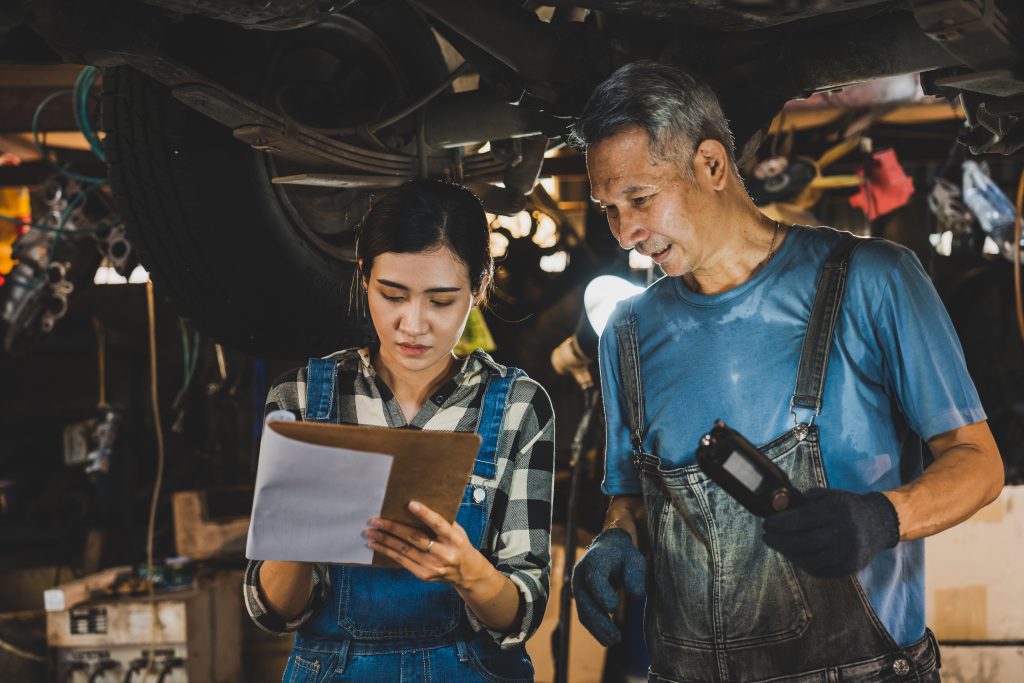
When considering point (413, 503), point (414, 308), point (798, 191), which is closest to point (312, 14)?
point (414, 308)

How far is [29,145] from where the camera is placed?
4.92 m

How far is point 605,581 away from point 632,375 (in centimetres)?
37

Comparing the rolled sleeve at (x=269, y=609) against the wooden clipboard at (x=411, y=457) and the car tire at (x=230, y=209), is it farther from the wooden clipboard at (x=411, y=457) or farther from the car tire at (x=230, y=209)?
the car tire at (x=230, y=209)

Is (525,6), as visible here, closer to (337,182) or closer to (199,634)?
(337,182)

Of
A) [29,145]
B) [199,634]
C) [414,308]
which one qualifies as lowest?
[199,634]

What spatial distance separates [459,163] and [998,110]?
1.37 meters

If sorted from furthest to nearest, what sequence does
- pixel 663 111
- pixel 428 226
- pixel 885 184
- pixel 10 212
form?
pixel 10 212 → pixel 885 184 → pixel 428 226 → pixel 663 111

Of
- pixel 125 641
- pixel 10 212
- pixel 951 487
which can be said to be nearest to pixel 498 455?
pixel 951 487

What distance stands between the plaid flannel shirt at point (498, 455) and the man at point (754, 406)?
10 cm

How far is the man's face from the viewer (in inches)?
61.9

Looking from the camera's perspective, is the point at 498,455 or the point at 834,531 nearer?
the point at 834,531

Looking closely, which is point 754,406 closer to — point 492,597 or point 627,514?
point 627,514

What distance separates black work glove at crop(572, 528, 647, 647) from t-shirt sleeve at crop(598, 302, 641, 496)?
17 cm

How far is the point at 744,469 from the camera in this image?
127 centimetres
